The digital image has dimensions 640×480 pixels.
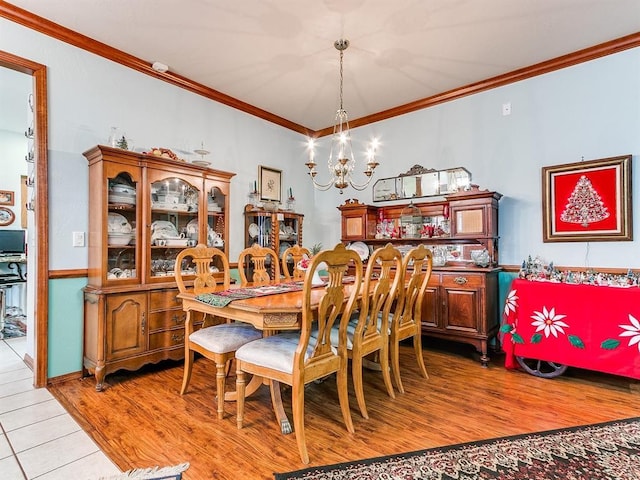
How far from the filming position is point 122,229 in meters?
2.89

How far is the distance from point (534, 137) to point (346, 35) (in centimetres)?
209

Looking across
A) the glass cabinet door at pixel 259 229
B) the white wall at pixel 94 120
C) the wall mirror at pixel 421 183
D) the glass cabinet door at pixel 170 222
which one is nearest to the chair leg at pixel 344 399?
the glass cabinet door at pixel 170 222

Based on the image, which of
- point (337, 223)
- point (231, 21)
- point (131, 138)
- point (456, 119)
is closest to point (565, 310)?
point (456, 119)

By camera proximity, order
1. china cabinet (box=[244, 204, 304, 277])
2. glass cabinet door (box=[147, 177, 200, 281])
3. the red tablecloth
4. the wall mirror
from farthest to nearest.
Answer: china cabinet (box=[244, 204, 304, 277]) → the wall mirror → glass cabinet door (box=[147, 177, 200, 281]) → the red tablecloth

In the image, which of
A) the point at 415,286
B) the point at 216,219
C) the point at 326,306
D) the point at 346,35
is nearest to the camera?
the point at 326,306

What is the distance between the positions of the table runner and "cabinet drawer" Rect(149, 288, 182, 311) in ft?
2.52

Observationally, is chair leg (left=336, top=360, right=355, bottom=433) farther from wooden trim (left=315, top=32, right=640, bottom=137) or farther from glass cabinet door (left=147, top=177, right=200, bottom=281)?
wooden trim (left=315, top=32, right=640, bottom=137)

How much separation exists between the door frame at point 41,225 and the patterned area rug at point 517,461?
85.6 inches

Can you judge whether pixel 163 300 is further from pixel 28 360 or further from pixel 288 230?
pixel 288 230

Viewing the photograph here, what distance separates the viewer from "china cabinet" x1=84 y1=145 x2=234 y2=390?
269 cm

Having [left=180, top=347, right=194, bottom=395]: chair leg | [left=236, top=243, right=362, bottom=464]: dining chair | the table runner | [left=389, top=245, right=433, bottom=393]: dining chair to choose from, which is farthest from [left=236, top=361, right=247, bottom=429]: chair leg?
[left=389, top=245, right=433, bottom=393]: dining chair

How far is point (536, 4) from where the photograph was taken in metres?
2.45

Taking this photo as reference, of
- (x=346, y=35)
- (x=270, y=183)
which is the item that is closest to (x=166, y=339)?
(x=270, y=183)

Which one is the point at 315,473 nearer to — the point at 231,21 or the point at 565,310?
the point at 565,310
